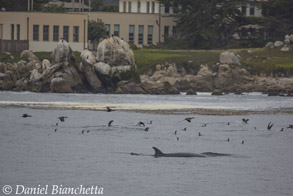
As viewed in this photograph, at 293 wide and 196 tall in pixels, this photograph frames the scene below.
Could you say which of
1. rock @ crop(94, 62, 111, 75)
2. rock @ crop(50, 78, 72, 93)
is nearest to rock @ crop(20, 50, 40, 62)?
rock @ crop(94, 62, 111, 75)

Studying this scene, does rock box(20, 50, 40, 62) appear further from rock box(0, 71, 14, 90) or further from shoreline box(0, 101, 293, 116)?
shoreline box(0, 101, 293, 116)

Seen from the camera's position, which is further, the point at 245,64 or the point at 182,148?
the point at 245,64

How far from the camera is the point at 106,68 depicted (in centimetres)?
8900

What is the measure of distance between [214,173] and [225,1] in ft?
263

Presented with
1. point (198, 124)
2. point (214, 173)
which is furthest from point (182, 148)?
point (198, 124)

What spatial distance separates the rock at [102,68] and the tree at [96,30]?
26.1m

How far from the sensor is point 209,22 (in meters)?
113

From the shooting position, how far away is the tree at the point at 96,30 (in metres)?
115

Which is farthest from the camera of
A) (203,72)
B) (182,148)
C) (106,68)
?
(203,72)

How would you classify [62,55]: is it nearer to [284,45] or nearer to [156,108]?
[156,108]

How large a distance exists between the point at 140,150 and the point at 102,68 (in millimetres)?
47810

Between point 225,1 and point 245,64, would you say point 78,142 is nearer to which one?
point 245,64

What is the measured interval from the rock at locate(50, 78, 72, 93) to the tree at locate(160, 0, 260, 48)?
2807 centimetres

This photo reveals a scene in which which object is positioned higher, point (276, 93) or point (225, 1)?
point (225, 1)
